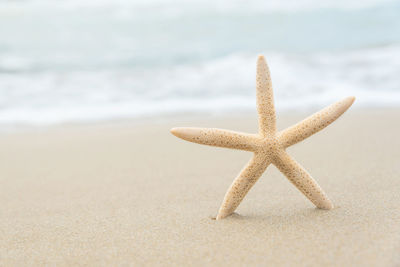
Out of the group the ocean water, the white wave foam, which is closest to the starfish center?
the ocean water

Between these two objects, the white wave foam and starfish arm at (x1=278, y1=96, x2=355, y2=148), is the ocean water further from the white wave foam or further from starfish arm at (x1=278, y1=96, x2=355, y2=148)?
starfish arm at (x1=278, y1=96, x2=355, y2=148)

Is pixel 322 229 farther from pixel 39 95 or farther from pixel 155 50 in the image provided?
pixel 155 50

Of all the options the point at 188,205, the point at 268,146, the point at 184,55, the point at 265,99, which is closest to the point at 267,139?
the point at 268,146

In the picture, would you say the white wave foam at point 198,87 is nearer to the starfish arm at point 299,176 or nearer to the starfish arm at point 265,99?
the starfish arm at point 299,176

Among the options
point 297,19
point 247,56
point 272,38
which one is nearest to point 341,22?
point 297,19

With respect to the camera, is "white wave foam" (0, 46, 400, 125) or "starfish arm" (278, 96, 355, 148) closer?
"starfish arm" (278, 96, 355, 148)

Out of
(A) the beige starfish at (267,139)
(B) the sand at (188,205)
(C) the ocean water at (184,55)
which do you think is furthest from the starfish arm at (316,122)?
(C) the ocean water at (184,55)
